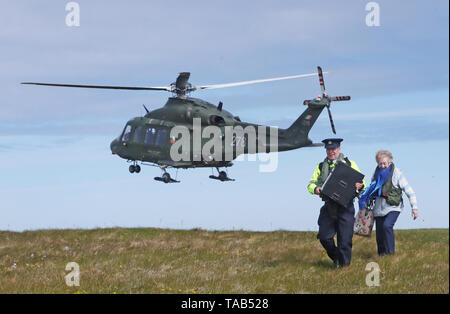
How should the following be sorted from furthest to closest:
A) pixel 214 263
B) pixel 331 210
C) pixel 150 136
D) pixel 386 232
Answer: pixel 150 136 → pixel 214 263 → pixel 386 232 → pixel 331 210

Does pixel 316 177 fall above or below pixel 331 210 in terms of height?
above

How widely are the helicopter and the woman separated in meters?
10.8

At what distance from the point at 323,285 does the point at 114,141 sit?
65.1 feet

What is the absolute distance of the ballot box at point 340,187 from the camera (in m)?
11.4

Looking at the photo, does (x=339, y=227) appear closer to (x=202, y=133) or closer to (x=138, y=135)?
(x=202, y=133)

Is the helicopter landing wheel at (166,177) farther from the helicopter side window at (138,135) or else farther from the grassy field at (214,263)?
the grassy field at (214,263)

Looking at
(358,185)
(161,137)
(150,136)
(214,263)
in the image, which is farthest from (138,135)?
(358,185)

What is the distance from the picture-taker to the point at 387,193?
42.0 feet

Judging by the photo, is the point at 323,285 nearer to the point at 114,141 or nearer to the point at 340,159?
the point at 340,159

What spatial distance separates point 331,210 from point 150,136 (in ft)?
51.8

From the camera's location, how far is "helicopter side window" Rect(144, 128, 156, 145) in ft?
85.7

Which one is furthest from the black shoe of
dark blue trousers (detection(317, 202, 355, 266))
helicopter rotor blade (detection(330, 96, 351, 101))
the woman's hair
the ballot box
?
helicopter rotor blade (detection(330, 96, 351, 101))

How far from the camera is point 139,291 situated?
11125 millimetres

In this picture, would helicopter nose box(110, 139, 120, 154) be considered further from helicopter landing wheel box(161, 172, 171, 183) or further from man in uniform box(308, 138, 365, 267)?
man in uniform box(308, 138, 365, 267)
